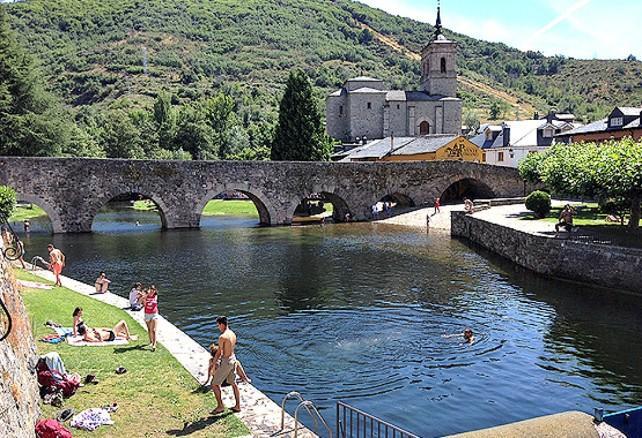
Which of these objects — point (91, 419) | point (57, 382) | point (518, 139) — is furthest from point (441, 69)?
point (91, 419)

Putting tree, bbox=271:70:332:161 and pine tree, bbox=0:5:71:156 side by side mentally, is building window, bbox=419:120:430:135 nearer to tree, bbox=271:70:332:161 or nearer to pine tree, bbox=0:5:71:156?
tree, bbox=271:70:332:161

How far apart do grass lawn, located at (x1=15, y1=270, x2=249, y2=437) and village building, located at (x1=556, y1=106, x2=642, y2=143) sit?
3960 cm

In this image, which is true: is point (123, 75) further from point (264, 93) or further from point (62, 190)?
point (62, 190)

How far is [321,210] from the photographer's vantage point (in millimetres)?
55938

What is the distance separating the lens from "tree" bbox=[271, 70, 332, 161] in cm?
5872

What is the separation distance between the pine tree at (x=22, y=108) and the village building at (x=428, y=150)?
1146 inches

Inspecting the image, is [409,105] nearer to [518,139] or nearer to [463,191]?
[518,139]

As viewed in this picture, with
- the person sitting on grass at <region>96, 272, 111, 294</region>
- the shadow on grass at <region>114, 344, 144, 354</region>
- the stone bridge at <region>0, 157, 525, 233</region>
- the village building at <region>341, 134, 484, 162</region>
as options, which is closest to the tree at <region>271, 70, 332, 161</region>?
the village building at <region>341, 134, 484, 162</region>

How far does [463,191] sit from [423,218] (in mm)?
10818

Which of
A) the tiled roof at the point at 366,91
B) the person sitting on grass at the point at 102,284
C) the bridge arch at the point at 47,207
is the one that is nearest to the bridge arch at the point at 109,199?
the bridge arch at the point at 47,207

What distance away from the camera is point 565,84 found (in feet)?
570

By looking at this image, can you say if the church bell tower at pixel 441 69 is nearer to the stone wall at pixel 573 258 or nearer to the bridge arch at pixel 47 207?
the stone wall at pixel 573 258

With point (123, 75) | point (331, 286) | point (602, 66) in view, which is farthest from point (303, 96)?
point (602, 66)

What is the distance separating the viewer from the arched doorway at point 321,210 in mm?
48531
